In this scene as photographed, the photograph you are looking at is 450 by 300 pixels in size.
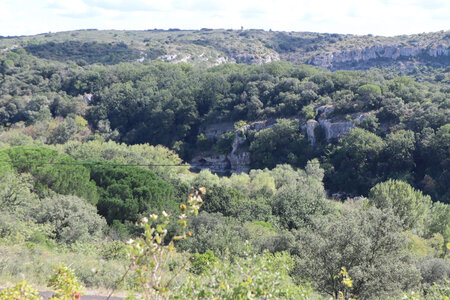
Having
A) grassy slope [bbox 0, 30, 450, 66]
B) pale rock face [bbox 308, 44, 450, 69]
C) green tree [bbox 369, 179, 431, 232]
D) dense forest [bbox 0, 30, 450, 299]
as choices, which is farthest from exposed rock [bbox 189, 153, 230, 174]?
pale rock face [bbox 308, 44, 450, 69]

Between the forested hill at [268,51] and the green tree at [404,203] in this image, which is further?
the forested hill at [268,51]

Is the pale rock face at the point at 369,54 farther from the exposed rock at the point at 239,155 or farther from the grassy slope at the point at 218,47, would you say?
the exposed rock at the point at 239,155

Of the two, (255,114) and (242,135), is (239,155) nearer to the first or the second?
(242,135)

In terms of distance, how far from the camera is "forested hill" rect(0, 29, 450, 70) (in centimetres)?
9625

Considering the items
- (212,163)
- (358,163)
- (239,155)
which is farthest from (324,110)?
(212,163)

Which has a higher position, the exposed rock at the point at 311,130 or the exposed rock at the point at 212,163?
the exposed rock at the point at 311,130

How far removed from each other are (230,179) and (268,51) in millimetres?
91477

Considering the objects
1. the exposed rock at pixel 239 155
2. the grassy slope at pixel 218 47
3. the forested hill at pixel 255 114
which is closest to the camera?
the forested hill at pixel 255 114

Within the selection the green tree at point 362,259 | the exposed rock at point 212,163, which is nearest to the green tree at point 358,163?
the exposed rock at point 212,163

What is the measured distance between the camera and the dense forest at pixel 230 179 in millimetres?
11773

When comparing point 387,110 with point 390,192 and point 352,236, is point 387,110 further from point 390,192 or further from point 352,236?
point 352,236

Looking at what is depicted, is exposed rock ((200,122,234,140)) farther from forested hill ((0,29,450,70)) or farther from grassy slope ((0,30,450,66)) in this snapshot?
grassy slope ((0,30,450,66))

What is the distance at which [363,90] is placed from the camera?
165ft

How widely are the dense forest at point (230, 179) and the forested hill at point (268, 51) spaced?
4771 mm
